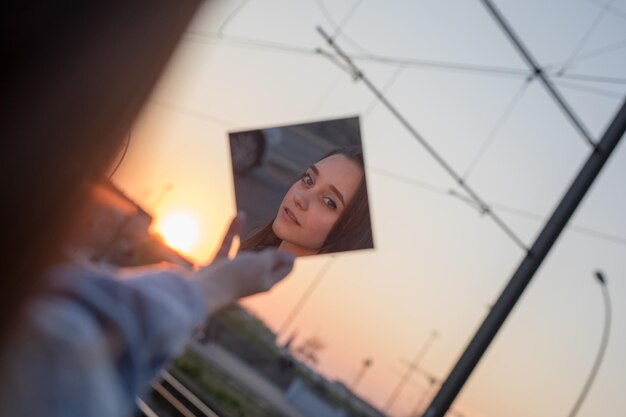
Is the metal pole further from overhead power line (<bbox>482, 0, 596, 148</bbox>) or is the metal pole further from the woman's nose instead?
the woman's nose

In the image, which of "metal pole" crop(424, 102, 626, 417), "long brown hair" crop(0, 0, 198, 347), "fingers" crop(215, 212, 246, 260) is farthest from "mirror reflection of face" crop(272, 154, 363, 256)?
"metal pole" crop(424, 102, 626, 417)

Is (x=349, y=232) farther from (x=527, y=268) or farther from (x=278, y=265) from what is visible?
(x=527, y=268)

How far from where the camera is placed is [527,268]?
5211mm

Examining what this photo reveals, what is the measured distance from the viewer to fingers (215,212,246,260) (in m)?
1.21

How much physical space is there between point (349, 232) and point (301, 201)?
0.18m

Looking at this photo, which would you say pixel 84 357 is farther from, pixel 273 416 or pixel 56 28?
pixel 273 416

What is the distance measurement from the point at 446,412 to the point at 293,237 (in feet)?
11.4

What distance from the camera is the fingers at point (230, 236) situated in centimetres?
121

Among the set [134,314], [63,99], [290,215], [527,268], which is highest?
[527,268]

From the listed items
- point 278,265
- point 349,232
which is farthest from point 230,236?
point 349,232

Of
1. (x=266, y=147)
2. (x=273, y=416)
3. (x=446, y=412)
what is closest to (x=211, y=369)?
(x=273, y=416)

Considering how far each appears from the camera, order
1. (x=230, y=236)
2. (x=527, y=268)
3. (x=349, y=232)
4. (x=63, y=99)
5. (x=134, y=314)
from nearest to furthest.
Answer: (x=134, y=314), (x=63, y=99), (x=230, y=236), (x=349, y=232), (x=527, y=268)

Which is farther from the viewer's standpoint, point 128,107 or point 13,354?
point 128,107

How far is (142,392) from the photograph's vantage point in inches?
30.9
